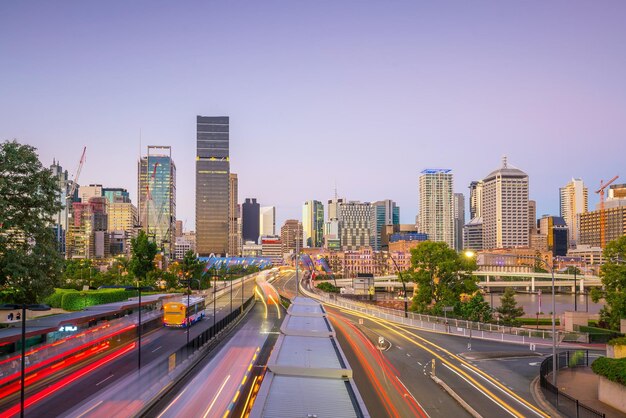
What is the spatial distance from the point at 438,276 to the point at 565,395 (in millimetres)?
49085

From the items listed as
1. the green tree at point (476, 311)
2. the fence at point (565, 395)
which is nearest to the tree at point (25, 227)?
the fence at point (565, 395)

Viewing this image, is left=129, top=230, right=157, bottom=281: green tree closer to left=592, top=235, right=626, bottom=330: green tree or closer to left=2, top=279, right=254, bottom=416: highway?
left=2, top=279, right=254, bottom=416: highway

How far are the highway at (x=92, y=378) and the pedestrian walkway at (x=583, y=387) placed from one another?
97.4ft

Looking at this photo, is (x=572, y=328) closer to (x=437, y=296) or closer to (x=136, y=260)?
(x=437, y=296)

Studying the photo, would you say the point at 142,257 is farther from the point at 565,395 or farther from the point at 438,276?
the point at 565,395

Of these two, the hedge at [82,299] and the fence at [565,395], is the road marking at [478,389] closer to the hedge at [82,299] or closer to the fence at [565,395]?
the fence at [565,395]

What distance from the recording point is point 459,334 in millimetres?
58906

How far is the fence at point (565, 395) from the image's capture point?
2653 centimetres

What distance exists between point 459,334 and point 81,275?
90.3 metres

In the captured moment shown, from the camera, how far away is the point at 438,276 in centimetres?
7794

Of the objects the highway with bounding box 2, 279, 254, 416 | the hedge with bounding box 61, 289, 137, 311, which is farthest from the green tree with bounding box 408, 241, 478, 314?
the hedge with bounding box 61, 289, 137, 311

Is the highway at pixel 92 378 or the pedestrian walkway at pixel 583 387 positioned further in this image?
the highway at pixel 92 378

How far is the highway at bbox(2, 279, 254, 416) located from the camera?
29.0m

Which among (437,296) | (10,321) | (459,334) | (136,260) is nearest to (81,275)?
(136,260)
